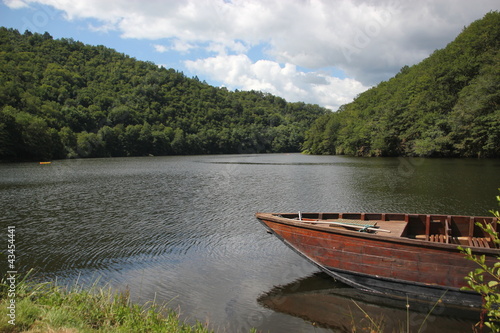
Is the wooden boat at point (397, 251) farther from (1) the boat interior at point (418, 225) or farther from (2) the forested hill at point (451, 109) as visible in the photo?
(2) the forested hill at point (451, 109)

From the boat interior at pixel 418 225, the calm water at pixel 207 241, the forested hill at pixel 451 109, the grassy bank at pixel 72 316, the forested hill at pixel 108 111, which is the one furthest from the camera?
the forested hill at pixel 108 111

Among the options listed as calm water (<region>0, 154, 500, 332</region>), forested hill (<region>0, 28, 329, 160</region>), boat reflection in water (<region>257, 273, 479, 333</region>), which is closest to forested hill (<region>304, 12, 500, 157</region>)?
calm water (<region>0, 154, 500, 332</region>)

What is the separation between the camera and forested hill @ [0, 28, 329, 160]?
8025 cm

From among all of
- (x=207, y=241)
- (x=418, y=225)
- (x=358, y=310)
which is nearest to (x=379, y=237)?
(x=358, y=310)

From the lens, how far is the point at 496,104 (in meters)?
53.8

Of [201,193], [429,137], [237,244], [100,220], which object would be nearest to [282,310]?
[237,244]

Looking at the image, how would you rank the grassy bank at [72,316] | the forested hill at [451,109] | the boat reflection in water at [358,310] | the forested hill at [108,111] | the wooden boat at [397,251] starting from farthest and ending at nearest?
the forested hill at [108,111] → the forested hill at [451,109] → the wooden boat at [397,251] → the boat reflection in water at [358,310] → the grassy bank at [72,316]

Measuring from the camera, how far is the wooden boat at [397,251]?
812 cm

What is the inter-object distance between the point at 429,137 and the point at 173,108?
377 feet

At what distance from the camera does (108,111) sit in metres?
127

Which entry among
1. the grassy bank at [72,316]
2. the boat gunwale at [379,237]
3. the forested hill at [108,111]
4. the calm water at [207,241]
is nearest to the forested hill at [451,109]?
the calm water at [207,241]

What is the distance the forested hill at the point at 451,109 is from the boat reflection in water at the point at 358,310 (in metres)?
54.9

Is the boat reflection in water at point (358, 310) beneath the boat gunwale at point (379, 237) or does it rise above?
beneath

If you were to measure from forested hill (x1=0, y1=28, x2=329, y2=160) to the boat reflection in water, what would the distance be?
72843mm
